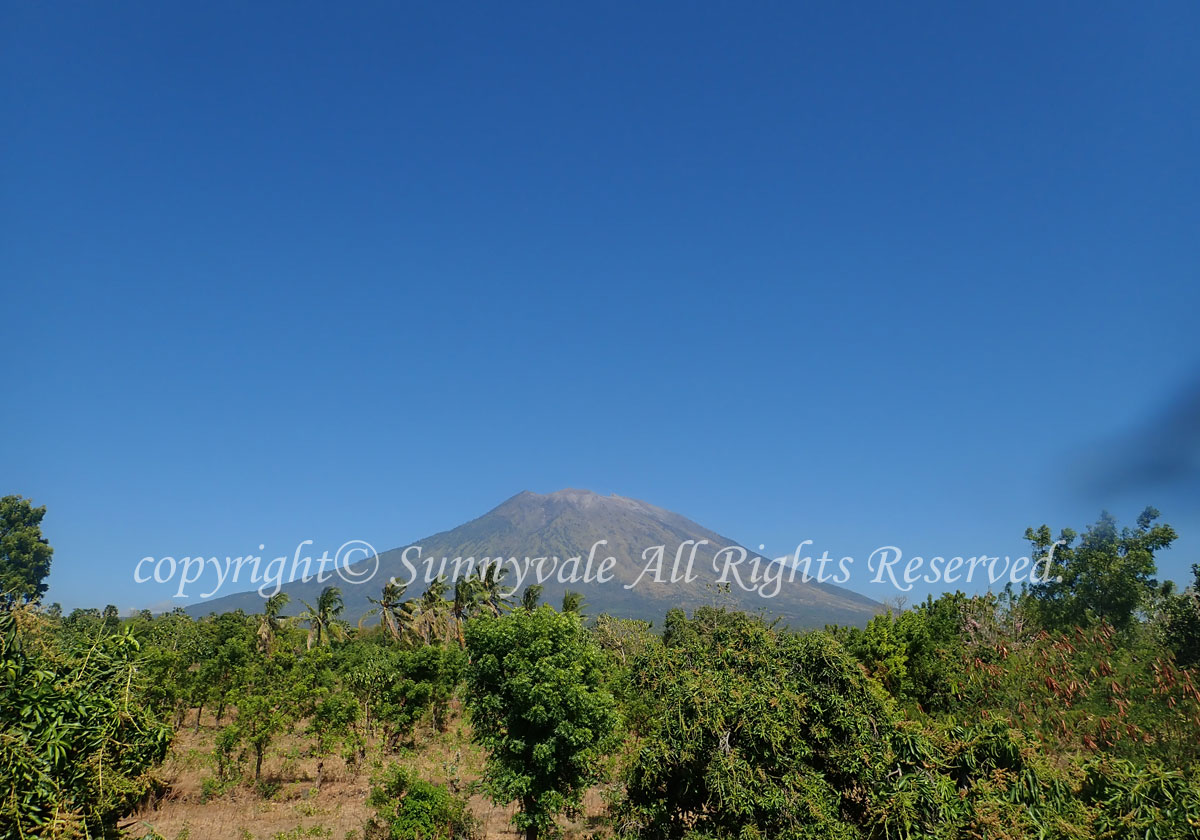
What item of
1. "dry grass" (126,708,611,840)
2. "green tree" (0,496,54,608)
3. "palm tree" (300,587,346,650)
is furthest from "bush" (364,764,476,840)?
"green tree" (0,496,54,608)

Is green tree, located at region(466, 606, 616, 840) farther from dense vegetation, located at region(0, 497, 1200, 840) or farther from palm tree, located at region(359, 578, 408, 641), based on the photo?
palm tree, located at region(359, 578, 408, 641)

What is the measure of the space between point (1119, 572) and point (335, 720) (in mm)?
65406

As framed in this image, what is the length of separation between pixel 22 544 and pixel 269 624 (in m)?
55.5

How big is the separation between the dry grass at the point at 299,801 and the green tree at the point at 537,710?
6.91 ft

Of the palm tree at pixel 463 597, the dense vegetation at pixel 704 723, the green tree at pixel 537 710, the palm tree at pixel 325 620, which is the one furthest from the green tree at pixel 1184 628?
the palm tree at pixel 325 620

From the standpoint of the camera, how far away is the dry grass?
26484 mm

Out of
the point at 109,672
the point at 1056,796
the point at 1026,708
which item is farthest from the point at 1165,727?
the point at 109,672

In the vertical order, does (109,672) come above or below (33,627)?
below

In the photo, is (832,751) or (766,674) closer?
(832,751)

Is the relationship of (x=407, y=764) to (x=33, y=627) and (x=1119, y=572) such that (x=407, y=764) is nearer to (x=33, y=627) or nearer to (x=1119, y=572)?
(x=33, y=627)

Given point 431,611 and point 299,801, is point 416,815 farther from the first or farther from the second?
point 431,611

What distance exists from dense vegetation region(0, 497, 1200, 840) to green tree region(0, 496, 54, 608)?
6957cm

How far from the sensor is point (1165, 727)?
33250 millimetres

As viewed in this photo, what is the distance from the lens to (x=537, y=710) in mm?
21344
